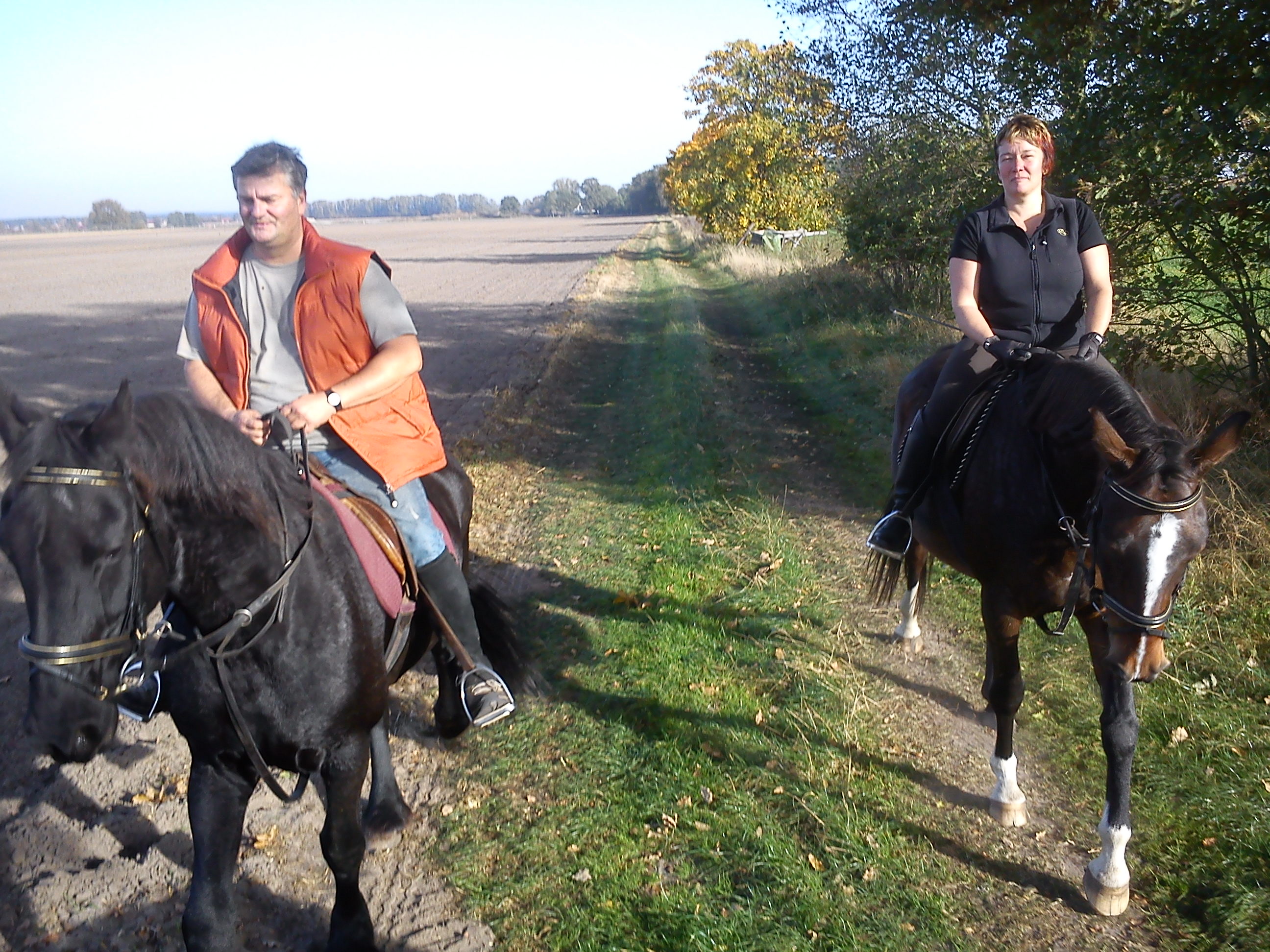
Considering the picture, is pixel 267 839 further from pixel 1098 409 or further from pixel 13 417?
pixel 1098 409

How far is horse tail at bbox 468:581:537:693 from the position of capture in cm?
444

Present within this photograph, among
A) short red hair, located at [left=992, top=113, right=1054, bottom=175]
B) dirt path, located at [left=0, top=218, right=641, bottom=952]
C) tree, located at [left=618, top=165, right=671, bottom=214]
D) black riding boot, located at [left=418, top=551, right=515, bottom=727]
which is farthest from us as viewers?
tree, located at [left=618, top=165, right=671, bottom=214]

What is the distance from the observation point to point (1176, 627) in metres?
5.26

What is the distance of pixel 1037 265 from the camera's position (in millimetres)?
4203

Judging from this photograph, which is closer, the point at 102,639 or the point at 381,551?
the point at 102,639

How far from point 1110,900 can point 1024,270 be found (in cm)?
283

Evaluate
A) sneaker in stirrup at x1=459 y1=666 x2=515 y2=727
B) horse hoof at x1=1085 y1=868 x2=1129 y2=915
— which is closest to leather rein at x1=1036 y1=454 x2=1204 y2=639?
horse hoof at x1=1085 y1=868 x2=1129 y2=915

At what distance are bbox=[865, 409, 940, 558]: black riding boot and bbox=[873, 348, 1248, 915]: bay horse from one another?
0.09 meters

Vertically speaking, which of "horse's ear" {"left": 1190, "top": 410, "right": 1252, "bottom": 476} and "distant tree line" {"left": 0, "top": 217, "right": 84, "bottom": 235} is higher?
"distant tree line" {"left": 0, "top": 217, "right": 84, "bottom": 235}

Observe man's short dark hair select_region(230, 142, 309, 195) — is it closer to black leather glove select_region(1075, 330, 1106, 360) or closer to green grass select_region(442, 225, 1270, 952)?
green grass select_region(442, 225, 1270, 952)

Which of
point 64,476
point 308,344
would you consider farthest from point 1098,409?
point 64,476

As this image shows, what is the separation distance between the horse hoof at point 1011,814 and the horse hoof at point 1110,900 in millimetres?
509

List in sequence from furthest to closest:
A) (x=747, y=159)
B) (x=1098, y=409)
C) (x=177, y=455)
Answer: (x=747, y=159) < (x=1098, y=409) < (x=177, y=455)

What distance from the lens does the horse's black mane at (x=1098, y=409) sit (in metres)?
2.88
